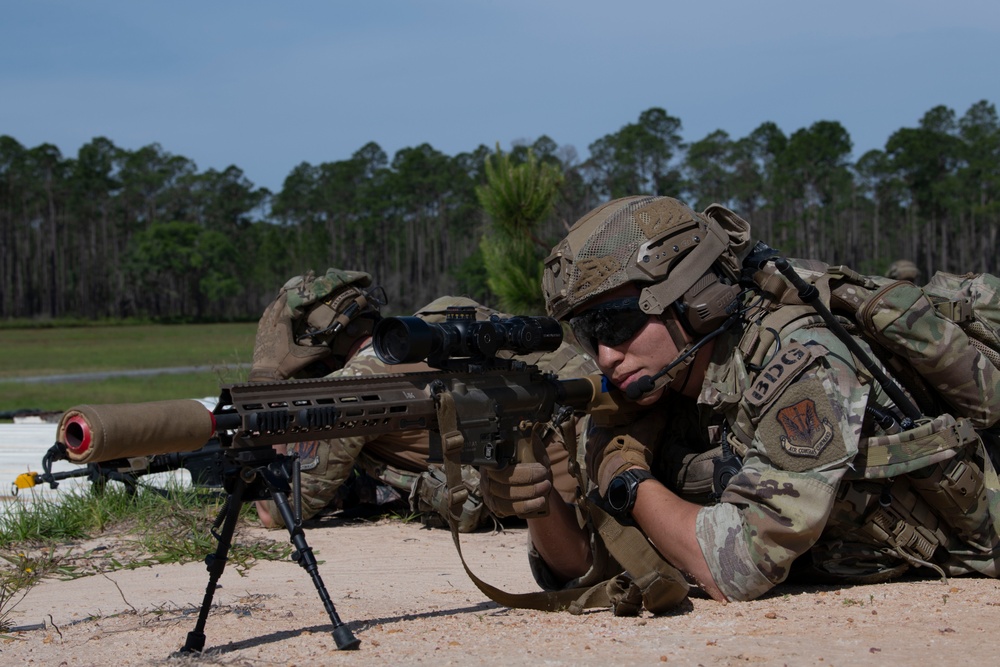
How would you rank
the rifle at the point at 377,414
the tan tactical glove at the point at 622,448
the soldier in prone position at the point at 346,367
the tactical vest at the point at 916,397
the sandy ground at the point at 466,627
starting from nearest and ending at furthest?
the rifle at the point at 377,414, the sandy ground at the point at 466,627, the tactical vest at the point at 916,397, the tan tactical glove at the point at 622,448, the soldier in prone position at the point at 346,367

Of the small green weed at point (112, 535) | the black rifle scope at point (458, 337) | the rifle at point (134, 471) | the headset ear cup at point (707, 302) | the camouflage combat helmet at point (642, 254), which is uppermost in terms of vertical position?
the camouflage combat helmet at point (642, 254)

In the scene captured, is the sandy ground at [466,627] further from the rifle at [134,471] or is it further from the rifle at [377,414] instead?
the rifle at [134,471]

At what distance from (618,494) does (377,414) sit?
3.21ft

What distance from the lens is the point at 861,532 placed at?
11.3ft

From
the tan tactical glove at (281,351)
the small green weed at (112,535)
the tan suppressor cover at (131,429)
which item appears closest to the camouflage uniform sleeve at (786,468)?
the tan suppressor cover at (131,429)

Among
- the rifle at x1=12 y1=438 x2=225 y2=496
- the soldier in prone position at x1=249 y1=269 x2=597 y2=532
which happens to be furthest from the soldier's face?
the rifle at x1=12 y1=438 x2=225 y2=496

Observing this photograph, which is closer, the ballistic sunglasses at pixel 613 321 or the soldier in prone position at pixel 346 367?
the ballistic sunglasses at pixel 613 321

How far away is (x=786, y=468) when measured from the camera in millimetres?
3137

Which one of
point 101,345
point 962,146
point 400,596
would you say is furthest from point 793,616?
point 962,146

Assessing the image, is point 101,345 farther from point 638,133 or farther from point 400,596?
point 400,596

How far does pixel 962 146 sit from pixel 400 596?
6493 cm

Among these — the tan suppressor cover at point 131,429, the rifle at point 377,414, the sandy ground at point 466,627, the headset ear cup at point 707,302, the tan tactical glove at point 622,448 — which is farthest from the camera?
the tan tactical glove at point 622,448

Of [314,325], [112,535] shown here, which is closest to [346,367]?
[314,325]

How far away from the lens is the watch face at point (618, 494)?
346cm
